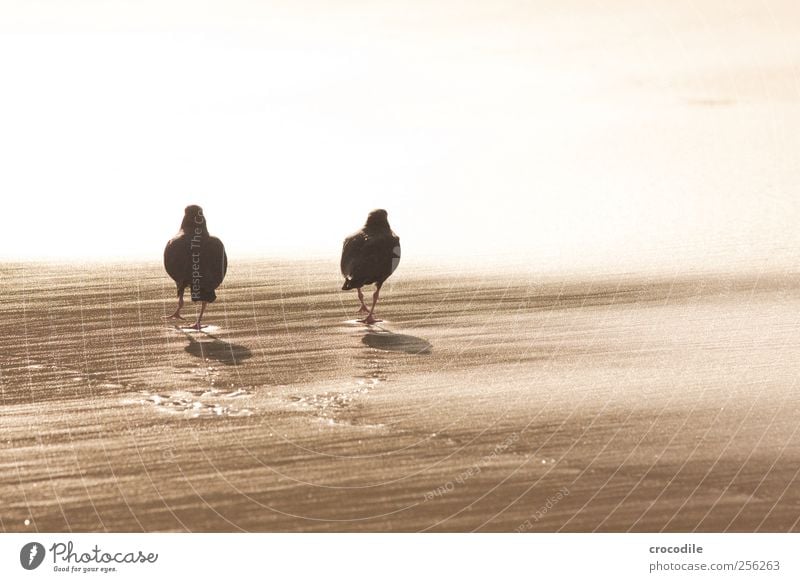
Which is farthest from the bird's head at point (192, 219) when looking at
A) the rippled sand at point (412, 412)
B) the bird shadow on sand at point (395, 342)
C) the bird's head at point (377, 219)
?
the bird shadow on sand at point (395, 342)

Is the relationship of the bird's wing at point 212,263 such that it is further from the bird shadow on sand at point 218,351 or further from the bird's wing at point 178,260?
the bird shadow on sand at point 218,351

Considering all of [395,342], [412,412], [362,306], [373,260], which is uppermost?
[373,260]

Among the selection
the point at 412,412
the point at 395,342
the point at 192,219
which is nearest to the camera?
the point at 412,412

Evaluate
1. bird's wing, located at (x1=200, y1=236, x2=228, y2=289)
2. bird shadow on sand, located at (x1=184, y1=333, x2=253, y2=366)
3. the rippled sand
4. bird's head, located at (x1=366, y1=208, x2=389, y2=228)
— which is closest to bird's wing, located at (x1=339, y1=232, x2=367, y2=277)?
bird's head, located at (x1=366, y1=208, x2=389, y2=228)

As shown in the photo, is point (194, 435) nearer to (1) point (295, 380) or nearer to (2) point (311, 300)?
(1) point (295, 380)

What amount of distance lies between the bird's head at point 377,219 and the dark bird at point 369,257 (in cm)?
2

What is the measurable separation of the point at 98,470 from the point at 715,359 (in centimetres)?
633

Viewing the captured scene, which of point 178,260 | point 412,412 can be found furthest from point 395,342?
point 412,412

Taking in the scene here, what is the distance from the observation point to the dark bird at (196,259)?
1420 cm

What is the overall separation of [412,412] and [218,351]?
3.48m

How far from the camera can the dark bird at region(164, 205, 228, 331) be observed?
46.6ft

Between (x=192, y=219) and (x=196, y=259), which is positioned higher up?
(x=192, y=219)

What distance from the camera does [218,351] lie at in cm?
1273

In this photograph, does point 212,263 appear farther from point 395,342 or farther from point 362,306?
point 395,342
